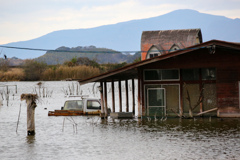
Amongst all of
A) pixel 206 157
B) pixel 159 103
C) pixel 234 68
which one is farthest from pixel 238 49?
pixel 206 157

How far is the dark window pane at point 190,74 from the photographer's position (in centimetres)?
3203

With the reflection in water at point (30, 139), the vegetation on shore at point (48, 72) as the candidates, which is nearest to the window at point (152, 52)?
the vegetation on shore at point (48, 72)

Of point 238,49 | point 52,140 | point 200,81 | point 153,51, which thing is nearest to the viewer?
point 52,140

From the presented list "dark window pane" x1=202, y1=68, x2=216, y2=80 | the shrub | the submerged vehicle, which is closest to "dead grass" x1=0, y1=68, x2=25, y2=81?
the shrub

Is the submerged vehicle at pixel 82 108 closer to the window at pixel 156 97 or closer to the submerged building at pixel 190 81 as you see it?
the submerged building at pixel 190 81

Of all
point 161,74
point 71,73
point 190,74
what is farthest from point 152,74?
point 71,73

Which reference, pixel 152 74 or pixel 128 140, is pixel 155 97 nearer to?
pixel 152 74

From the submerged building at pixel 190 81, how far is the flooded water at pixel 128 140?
0.99 meters

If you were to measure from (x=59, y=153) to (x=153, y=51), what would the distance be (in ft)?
176

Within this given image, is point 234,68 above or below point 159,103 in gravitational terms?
above

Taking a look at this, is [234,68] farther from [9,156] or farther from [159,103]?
[9,156]

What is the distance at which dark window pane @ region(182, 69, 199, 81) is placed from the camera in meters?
32.0

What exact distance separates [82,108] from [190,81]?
8522 millimetres

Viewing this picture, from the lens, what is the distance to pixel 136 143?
22.6m
